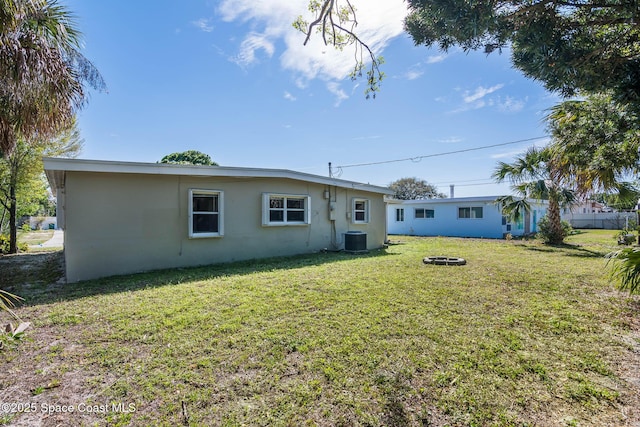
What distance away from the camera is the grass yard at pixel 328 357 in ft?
7.38

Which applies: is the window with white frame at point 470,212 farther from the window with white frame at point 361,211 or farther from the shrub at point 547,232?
the window with white frame at point 361,211

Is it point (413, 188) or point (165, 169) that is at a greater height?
point (413, 188)

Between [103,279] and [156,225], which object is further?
[156,225]


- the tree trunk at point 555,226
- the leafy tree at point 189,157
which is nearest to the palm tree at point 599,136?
the tree trunk at point 555,226

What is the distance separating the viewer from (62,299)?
198 inches

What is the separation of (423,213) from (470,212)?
3072 mm

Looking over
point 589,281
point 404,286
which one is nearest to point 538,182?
point 589,281

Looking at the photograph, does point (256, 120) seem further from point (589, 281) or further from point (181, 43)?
point (589, 281)

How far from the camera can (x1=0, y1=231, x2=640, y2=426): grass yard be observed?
2250 millimetres

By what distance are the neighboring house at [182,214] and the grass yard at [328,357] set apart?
1.70 m

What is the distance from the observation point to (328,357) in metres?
2.97

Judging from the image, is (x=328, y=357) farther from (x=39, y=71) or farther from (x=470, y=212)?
(x=470, y=212)

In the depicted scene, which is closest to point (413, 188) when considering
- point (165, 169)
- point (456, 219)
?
point (456, 219)

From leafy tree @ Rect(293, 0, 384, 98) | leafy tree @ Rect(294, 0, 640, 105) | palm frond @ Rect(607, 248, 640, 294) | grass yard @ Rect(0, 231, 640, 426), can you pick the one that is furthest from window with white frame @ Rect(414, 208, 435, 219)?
leafy tree @ Rect(294, 0, 640, 105)
